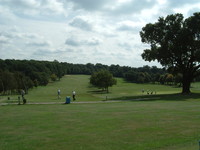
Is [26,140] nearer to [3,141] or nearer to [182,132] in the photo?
[3,141]

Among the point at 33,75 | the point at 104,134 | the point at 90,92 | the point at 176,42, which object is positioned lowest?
the point at 90,92

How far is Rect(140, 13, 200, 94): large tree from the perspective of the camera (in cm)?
4281

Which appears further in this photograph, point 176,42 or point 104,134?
point 176,42

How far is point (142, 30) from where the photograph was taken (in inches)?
1873

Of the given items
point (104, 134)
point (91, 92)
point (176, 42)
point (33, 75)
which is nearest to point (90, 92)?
point (91, 92)

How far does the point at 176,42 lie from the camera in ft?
146

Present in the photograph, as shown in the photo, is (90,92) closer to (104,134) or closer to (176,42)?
(176,42)

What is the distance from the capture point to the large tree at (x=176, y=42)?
42812 millimetres

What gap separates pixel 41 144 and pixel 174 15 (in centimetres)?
4117

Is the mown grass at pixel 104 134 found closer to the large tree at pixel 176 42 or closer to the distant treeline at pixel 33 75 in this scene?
the large tree at pixel 176 42

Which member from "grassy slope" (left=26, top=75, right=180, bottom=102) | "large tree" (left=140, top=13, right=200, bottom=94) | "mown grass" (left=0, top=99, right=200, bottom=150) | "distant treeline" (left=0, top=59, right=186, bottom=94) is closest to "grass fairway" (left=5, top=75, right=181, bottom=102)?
"grassy slope" (left=26, top=75, right=180, bottom=102)

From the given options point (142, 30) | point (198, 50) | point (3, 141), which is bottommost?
point (3, 141)

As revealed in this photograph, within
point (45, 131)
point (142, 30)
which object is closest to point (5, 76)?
point (142, 30)

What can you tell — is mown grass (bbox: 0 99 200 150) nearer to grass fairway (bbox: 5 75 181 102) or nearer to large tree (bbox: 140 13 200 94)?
grass fairway (bbox: 5 75 181 102)
